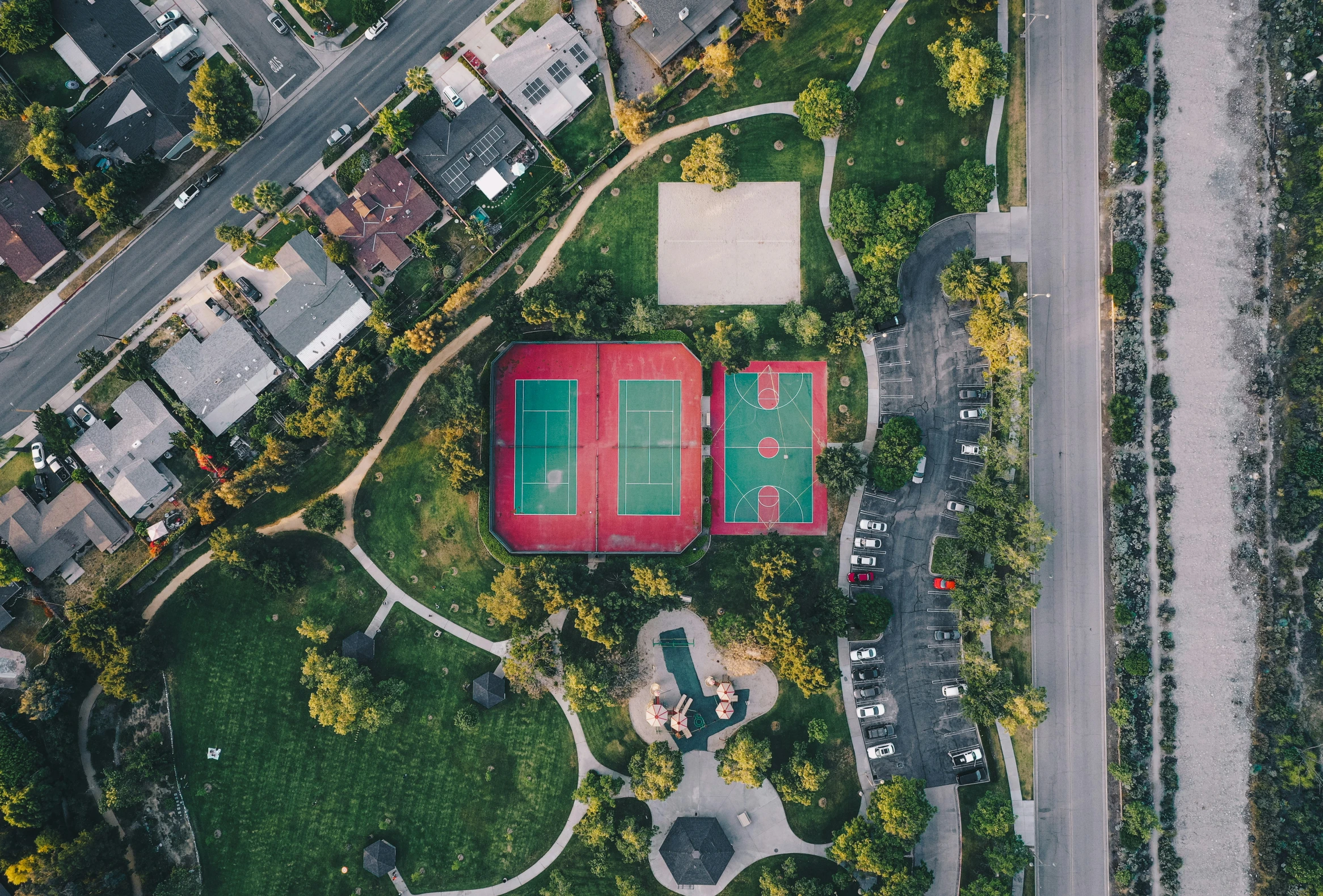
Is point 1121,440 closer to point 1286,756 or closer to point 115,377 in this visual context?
point 1286,756

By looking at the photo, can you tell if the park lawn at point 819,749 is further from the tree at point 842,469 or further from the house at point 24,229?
the house at point 24,229

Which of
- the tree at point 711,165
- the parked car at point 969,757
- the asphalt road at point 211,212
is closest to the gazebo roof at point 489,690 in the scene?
the parked car at point 969,757

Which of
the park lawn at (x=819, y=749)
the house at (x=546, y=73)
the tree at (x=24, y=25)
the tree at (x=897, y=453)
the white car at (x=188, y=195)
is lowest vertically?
the park lawn at (x=819, y=749)

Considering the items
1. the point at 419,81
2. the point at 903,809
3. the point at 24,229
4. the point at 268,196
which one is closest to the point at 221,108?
the point at 268,196

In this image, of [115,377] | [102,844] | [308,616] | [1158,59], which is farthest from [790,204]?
[102,844]

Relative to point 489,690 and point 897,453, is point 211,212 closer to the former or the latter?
point 489,690

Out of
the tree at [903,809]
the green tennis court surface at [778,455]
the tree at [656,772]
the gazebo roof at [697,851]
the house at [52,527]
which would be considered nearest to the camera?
the tree at [903,809]

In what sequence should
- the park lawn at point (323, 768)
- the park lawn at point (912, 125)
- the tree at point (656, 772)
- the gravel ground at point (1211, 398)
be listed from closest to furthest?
the tree at point (656, 772) < the gravel ground at point (1211, 398) < the park lawn at point (323, 768) < the park lawn at point (912, 125)

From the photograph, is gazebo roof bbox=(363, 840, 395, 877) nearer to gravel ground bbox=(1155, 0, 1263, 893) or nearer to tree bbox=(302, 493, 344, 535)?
tree bbox=(302, 493, 344, 535)
